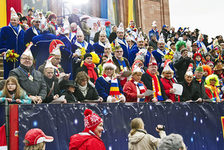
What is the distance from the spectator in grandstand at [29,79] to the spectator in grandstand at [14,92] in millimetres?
411

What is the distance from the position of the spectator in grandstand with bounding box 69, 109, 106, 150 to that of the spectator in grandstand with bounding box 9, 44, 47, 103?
219 cm

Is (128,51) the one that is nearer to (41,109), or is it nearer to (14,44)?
(14,44)

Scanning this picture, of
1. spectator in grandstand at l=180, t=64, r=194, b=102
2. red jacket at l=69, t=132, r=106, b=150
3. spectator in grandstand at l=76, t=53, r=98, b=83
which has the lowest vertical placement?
red jacket at l=69, t=132, r=106, b=150

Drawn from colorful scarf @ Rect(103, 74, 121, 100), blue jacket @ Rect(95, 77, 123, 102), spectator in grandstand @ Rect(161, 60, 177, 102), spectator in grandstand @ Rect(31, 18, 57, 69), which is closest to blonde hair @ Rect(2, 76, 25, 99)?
blue jacket @ Rect(95, 77, 123, 102)

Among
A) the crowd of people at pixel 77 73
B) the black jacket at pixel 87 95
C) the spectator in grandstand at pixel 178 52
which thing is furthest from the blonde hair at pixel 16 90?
the spectator in grandstand at pixel 178 52

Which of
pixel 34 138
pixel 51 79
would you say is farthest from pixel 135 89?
pixel 34 138

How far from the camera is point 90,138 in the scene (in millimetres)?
4539

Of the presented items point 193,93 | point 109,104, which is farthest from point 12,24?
point 193,93

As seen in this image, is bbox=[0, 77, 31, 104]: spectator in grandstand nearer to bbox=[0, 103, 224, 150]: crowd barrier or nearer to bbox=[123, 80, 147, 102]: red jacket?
bbox=[0, 103, 224, 150]: crowd barrier

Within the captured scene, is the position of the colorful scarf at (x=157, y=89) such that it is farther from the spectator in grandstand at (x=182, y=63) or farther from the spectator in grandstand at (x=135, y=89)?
the spectator in grandstand at (x=182, y=63)

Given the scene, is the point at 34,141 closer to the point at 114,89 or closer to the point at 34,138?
the point at 34,138

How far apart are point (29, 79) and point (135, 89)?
2.50 metres

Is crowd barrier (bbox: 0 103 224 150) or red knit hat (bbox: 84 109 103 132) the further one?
crowd barrier (bbox: 0 103 224 150)

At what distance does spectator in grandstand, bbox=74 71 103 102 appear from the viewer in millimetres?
7570
